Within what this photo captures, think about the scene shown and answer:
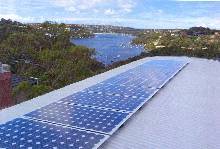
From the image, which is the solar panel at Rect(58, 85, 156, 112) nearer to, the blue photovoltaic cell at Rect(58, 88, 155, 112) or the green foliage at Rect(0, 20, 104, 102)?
the blue photovoltaic cell at Rect(58, 88, 155, 112)

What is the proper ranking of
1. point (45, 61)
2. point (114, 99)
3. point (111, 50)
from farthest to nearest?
point (111, 50) → point (45, 61) → point (114, 99)

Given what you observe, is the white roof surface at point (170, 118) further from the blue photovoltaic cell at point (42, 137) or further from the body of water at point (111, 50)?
the body of water at point (111, 50)

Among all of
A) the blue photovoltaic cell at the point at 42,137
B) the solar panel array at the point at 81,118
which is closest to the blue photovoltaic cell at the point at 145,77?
the solar panel array at the point at 81,118

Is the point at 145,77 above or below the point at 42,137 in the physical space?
below

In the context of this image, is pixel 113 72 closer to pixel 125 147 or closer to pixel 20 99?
pixel 20 99

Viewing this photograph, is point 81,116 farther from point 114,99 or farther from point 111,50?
point 111,50

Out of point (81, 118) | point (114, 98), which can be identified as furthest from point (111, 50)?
point (81, 118)
